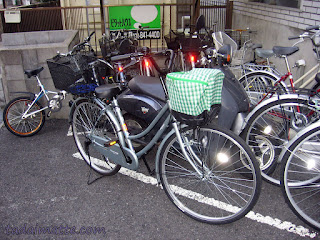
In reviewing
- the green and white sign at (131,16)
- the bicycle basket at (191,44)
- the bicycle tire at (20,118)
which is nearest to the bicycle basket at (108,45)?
the bicycle basket at (191,44)

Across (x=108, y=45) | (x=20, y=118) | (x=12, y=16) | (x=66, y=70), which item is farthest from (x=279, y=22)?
(x=12, y=16)

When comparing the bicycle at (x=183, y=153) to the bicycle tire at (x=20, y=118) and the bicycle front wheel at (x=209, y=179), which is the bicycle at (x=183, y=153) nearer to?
the bicycle front wheel at (x=209, y=179)

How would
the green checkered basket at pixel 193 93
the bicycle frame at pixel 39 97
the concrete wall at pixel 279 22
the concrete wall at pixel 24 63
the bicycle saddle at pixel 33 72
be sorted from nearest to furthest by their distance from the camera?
the green checkered basket at pixel 193 93, the bicycle saddle at pixel 33 72, the bicycle frame at pixel 39 97, the concrete wall at pixel 24 63, the concrete wall at pixel 279 22

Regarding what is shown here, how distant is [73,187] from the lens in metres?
3.92

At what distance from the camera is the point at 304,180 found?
3943 mm

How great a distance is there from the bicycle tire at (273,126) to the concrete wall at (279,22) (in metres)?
2.90

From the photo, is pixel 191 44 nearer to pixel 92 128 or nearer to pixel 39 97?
pixel 39 97

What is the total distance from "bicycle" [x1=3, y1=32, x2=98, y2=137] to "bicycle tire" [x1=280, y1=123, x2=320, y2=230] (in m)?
2.91

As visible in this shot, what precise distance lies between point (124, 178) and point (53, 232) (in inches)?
46.2

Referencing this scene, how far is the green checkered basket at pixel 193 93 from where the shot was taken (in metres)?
2.64

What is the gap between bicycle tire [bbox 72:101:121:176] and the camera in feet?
12.7

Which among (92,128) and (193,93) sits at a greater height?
(193,93)

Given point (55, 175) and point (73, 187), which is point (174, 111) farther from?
point (55, 175)

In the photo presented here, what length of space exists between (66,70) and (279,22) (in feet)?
17.6
